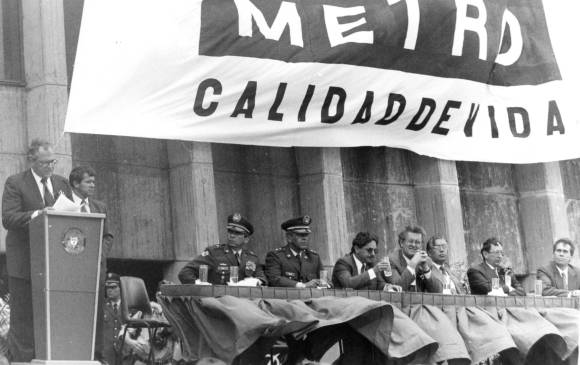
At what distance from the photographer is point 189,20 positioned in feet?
40.7

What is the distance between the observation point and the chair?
1116 cm

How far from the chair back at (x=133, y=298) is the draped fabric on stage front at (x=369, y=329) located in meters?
0.78

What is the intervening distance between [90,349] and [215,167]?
18.8 feet

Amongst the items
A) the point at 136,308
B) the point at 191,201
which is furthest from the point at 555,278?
the point at 136,308

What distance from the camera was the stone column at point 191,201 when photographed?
549 inches

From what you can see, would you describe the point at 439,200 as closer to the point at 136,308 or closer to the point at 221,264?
the point at 221,264

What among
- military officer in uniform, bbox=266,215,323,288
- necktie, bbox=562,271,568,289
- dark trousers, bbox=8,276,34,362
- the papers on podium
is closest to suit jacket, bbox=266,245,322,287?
military officer in uniform, bbox=266,215,323,288

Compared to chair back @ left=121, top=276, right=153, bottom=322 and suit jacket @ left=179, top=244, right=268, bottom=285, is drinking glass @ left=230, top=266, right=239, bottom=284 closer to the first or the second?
suit jacket @ left=179, top=244, right=268, bottom=285

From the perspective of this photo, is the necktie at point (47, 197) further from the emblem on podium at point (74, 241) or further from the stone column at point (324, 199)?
the stone column at point (324, 199)

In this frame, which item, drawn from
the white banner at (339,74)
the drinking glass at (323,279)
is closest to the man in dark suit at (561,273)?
the white banner at (339,74)

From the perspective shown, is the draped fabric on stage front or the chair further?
the chair

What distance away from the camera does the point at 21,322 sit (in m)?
9.92

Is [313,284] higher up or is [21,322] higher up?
[313,284]

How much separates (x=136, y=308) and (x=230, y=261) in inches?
38.4
